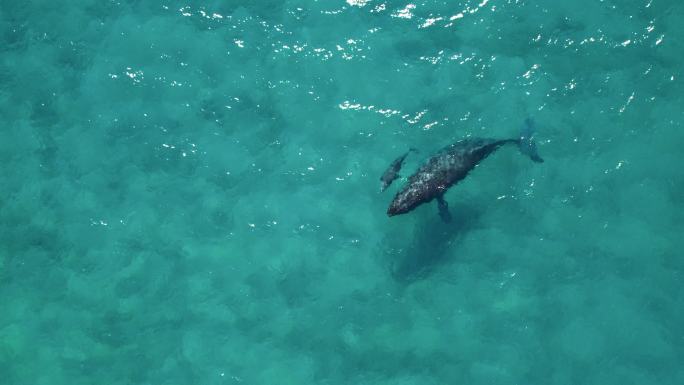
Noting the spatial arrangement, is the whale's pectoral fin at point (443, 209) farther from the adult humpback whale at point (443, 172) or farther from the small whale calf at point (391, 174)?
the small whale calf at point (391, 174)

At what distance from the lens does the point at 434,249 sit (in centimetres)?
1761

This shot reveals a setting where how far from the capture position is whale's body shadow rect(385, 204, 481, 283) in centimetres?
1755

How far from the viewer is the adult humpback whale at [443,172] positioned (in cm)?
1648

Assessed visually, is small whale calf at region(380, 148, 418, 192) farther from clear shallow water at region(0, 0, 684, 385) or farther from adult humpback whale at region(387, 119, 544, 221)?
adult humpback whale at region(387, 119, 544, 221)

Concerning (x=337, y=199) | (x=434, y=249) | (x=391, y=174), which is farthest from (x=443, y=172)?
(x=337, y=199)

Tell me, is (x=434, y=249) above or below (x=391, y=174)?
below

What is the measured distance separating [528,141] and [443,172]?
2.69 metres

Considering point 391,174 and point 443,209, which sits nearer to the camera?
point 443,209

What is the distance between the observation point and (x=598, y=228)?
17.1m

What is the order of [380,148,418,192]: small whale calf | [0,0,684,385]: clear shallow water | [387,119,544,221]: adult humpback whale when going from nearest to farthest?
[387,119,544,221]: adult humpback whale < [0,0,684,385]: clear shallow water < [380,148,418,192]: small whale calf

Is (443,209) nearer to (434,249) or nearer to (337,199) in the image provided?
(434,249)

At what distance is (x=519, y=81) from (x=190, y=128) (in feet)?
31.2

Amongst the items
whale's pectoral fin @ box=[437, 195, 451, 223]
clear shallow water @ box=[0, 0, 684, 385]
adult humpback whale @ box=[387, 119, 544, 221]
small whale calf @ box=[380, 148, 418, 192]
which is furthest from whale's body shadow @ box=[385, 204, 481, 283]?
small whale calf @ box=[380, 148, 418, 192]

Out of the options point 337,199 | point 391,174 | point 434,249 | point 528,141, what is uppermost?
point 528,141
